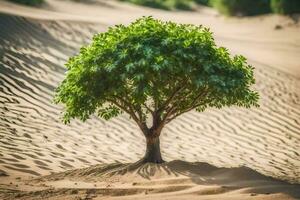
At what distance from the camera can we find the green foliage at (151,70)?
6.36 meters

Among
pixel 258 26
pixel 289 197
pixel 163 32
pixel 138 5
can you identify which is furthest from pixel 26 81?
pixel 138 5

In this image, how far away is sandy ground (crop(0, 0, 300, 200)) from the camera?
5796 millimetres

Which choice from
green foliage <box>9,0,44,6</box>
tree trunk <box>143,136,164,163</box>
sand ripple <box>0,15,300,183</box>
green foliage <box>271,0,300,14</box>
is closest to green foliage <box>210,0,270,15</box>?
green foliage <box>271,0,300,14</box>

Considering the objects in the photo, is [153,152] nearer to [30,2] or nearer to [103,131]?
[103,131]

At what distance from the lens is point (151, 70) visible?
252 inches

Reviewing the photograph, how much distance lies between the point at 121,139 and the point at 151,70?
3567mm

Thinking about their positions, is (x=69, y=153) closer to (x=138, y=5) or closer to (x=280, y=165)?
(x=280, y=165)

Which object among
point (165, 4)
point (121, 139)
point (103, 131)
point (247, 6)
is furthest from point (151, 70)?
point (165, 4)

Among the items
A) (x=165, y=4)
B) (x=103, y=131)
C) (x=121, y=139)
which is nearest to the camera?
(x=121, y=139)

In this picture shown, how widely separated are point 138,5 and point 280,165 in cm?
2905

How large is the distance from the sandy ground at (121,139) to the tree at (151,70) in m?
1.09

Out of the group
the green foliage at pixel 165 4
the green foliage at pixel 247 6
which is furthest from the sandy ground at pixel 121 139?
the green foliage at pixel 165 4

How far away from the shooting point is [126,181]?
20.6 ft

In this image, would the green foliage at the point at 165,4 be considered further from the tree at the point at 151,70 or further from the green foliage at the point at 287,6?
the tree at the point at 151,70
